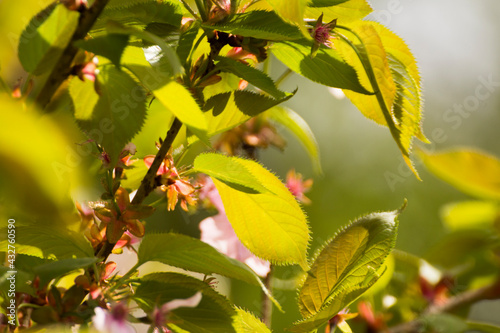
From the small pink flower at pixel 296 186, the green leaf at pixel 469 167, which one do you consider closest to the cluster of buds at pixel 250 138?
the small pink flower at pixel 296 186

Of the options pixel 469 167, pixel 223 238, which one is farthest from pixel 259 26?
pixel 469 167

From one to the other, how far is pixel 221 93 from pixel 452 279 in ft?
2.08

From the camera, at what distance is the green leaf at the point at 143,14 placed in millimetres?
410

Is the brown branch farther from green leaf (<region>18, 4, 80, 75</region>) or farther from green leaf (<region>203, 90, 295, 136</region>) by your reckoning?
green leaf (<region>18, 4, 80, 75</region>)

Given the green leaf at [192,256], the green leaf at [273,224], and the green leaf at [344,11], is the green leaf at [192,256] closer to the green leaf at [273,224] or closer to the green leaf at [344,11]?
the green leaf at [273,224]

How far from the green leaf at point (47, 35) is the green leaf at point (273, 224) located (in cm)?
16

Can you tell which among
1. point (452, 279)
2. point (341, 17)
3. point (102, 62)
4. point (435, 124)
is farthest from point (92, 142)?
point (435, 124)

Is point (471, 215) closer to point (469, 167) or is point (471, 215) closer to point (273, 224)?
point (469, 167)

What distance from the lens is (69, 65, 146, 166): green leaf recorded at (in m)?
0.37

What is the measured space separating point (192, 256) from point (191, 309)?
0.12 ft

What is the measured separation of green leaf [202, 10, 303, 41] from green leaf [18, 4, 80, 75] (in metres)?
0.09

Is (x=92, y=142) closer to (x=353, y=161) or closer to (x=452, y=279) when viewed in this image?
(x=452, y=279)

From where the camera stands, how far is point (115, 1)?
1.51 feet

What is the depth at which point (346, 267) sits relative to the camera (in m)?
0.47
